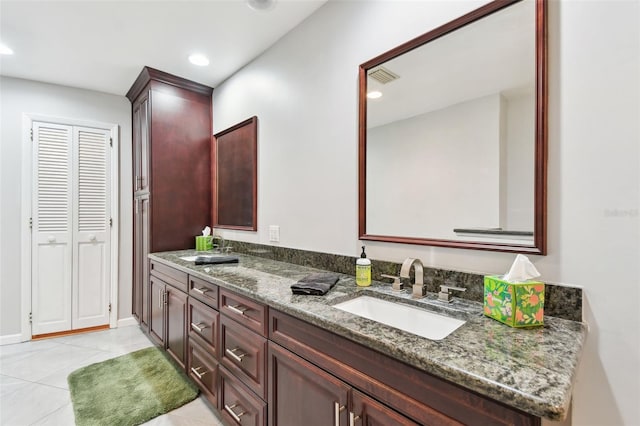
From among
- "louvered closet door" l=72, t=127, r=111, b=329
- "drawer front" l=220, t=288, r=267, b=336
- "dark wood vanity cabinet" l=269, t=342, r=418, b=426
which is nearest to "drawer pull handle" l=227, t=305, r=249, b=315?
"drawer front" l=220, t=288, r=267, b=336

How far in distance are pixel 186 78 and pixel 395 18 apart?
225cm

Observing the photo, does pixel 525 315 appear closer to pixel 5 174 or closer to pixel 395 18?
pixel 395 18

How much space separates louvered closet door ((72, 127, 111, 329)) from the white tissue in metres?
3.82

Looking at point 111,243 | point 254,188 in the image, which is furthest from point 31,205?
point 254,188

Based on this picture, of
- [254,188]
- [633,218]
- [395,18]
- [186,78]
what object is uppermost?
[186,78]

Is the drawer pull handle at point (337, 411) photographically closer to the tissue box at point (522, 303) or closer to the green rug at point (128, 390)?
the tissue box at point (522, 303)

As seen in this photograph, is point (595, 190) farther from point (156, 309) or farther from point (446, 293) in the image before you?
point (156, 309)

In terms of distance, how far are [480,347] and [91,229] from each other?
12.5ft

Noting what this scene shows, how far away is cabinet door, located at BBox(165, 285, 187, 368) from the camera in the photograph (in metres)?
2.10

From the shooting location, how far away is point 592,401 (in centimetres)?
92

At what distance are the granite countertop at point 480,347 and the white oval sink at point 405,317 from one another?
28 mm

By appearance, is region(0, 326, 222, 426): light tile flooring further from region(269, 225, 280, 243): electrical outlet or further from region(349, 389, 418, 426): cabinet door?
region(349, 389, 418, 426): cabinet door

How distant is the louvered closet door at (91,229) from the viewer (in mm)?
3154

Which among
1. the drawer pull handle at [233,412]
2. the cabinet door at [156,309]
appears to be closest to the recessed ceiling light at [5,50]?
the cabinet door at [156,309]
